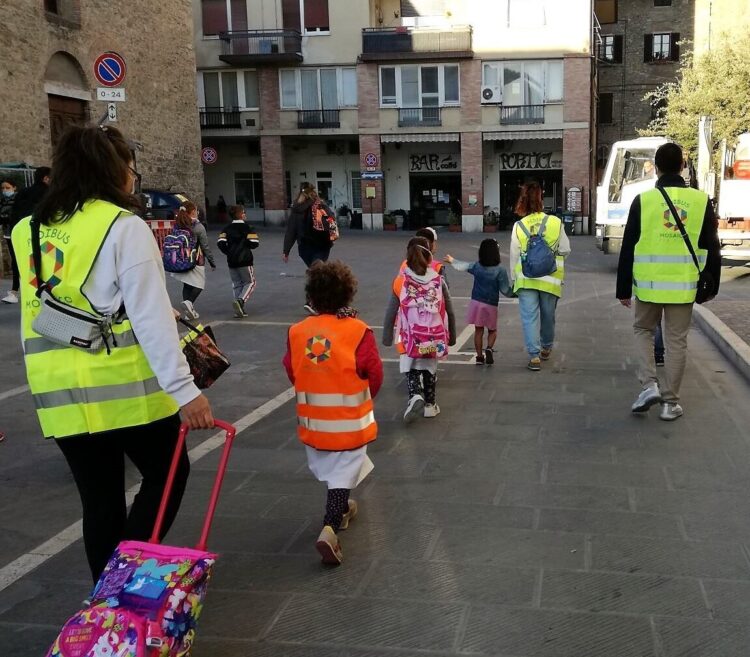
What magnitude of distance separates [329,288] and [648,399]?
3212 millimetres

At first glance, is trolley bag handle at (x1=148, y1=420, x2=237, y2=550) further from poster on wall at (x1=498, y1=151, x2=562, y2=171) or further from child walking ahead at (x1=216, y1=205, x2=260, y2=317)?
poster on wall at (x1=498, y1=151, x2=562, y2=171)

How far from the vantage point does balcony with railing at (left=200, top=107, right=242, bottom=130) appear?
37844 millimetres

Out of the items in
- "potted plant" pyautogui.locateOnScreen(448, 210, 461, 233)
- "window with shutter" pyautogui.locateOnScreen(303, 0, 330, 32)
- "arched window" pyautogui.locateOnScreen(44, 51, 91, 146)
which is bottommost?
"potted plant" pyautogui.locateOnScreen(448, 210, 461, 233)

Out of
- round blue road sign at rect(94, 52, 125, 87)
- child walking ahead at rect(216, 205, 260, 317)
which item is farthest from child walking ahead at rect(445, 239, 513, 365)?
round blue road sign at rect(94, 52, 125, 87)

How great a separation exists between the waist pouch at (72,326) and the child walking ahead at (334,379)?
1364mm

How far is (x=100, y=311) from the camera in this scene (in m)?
2.84

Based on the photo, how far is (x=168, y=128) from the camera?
92.6 ft

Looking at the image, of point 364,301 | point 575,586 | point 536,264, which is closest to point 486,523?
point 575,586

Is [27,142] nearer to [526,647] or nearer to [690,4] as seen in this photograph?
[526,647]

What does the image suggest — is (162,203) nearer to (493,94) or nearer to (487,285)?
(493,94)

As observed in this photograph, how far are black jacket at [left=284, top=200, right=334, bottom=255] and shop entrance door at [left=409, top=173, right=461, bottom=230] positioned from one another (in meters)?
27.7

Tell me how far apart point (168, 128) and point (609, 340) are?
2180 centimetres

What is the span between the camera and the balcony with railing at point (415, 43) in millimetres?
35500

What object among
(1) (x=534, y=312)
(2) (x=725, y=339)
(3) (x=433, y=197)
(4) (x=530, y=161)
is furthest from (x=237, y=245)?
(3) (x=433, y=197)
